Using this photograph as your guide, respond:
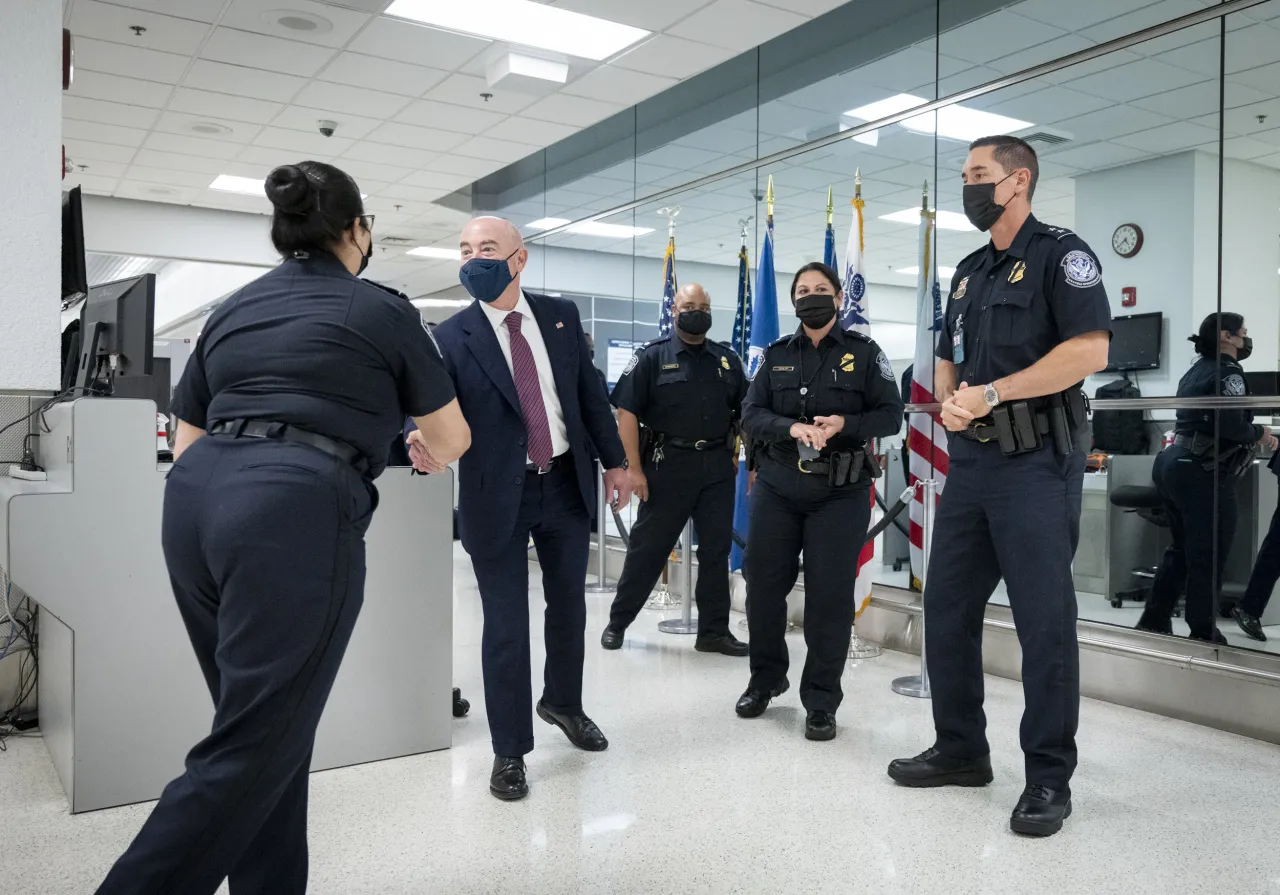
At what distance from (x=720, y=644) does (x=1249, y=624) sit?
1979 mm

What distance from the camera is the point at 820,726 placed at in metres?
2.92

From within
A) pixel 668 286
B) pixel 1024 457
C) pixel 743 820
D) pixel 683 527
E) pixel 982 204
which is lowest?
pixel 743 820

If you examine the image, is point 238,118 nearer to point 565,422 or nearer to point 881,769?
point 565,422

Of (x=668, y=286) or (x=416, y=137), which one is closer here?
(x=668, y=286)

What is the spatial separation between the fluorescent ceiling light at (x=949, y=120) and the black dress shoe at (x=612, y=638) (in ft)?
8.93

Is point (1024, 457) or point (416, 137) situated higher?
point (416, 137)

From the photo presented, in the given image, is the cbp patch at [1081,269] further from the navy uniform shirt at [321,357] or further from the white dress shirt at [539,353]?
the navy uniform shirt at [321,357]

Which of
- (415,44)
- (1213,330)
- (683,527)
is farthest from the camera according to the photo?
(415,44)

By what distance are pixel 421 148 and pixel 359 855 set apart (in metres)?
6.11

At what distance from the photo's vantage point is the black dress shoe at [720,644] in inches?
162

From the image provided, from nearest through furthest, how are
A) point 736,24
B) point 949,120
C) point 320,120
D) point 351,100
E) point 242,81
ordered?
1. point 949,120
2. point 736,24
3. point 242,81
4. point 351,100
5. point 320,120

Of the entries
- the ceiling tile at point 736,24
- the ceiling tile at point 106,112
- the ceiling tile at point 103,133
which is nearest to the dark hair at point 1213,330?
the ceiling tile at point 736,24

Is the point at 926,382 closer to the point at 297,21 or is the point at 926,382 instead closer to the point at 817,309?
the point at 817,309

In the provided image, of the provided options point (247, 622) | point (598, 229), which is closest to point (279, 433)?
point (247, 622)
